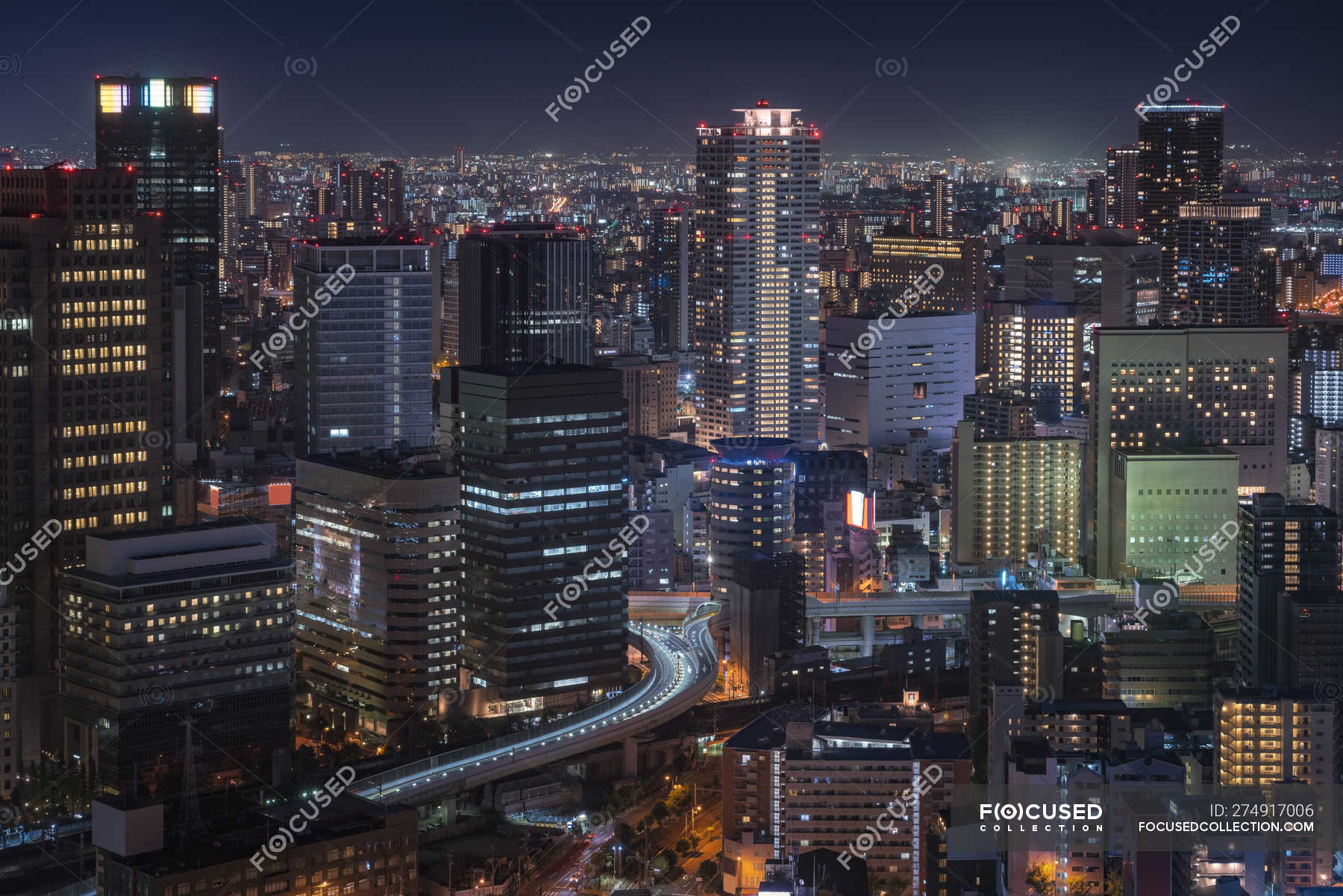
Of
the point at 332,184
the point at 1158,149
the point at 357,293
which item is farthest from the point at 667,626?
the point at 1158,149

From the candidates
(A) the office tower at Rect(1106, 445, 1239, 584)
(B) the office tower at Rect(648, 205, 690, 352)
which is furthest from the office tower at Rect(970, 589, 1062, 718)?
(B) the office tower at Rect(648, 205, 690, 352)

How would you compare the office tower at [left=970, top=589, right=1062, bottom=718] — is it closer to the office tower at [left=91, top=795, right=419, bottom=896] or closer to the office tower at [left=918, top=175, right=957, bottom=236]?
the office tower at [left=91, top=795, right=419, bottom=896]

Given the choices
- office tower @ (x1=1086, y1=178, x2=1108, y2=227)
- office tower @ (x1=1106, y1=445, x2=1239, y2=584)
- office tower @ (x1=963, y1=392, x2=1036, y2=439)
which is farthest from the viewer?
office tower @ (x1=1086, y1=178, x2=1108, y2=227)

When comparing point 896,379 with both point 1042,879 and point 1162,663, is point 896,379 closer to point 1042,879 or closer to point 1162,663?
point 1162,663

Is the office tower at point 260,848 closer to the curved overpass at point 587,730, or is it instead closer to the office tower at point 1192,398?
the curved overpass at point 587,730

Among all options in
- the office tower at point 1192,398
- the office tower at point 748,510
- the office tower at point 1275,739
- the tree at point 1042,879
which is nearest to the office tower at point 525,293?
the office tower at point 748,510

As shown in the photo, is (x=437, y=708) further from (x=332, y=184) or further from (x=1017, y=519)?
(x=332, y=184)
